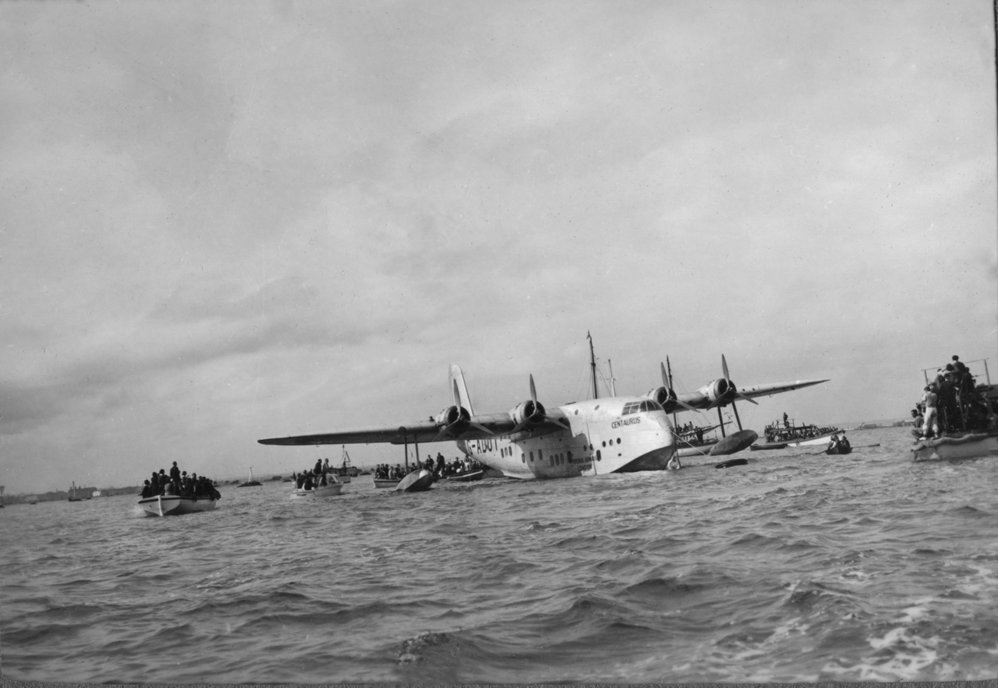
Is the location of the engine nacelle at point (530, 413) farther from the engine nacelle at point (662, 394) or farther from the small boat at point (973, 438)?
the small boat at point (973, 438)

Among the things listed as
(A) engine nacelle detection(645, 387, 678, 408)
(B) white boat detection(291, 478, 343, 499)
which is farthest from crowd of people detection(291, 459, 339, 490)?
(A) engine nacelle detection(645, 387, 678, 408)

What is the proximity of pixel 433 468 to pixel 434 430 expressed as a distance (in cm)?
1574

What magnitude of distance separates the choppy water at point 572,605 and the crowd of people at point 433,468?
2737 cm

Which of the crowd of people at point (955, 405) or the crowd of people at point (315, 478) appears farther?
the crowd of people at point (315, 478)

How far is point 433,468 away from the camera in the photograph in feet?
162

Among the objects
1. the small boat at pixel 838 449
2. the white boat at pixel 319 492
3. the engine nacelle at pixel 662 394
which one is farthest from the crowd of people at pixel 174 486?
the small boat at pixel 838 449

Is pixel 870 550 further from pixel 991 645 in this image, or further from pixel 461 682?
pixel 461 682

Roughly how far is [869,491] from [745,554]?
6776mm

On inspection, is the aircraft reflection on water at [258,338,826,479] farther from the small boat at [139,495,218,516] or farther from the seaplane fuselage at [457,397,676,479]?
the small boat at [139,495,218,516]

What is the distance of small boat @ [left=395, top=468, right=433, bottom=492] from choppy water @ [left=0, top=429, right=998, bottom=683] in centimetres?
2353

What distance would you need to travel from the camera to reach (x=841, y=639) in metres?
4.16

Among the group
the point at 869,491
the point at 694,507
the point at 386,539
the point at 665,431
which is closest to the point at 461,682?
the point at 386,539

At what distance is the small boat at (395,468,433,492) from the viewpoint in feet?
113

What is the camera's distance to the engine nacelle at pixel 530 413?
3173 centimetres
